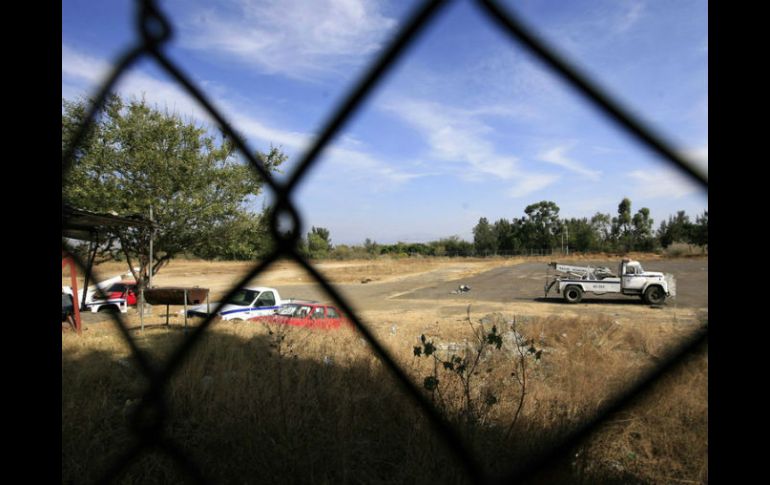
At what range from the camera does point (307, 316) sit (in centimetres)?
492

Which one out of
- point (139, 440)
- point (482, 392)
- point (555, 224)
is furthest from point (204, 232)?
point (139, 440)

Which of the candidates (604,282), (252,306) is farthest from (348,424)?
(604,282)

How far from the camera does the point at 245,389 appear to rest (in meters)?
2.53

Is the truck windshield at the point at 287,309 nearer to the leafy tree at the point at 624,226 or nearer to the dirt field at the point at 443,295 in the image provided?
the dirt field at the point at 443,295

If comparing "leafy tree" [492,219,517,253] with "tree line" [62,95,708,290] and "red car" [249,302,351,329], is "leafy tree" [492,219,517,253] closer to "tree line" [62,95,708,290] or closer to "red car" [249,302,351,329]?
"tree line" [62,95,708,290]

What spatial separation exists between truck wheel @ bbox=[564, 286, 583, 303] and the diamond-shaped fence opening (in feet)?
36.2

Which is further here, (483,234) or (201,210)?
(201,210)

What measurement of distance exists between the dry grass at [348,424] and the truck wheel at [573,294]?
25.5 ft

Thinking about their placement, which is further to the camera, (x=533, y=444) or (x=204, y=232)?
(x=204, y=232)

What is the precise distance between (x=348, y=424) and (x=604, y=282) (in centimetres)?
932

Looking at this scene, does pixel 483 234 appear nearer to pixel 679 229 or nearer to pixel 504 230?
pixel 504 230

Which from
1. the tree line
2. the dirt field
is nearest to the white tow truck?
the dirt field
